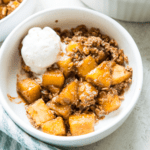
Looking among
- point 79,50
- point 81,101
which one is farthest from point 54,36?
point 81,101

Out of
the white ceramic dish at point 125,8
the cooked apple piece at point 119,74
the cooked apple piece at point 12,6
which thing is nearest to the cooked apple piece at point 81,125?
the cooked apple piece at point 119,74

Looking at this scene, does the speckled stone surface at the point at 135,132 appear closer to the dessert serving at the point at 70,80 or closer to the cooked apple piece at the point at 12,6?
the dessert serving at the point at 70,80

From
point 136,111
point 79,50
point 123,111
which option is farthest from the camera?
point 136,111

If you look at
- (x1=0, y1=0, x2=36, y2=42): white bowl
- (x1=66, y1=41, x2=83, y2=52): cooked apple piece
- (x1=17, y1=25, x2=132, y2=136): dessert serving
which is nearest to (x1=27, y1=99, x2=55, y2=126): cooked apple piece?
(x1=17, y1=25, x2=132, y2=136): dessert serving

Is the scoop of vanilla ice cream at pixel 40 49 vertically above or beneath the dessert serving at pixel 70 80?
above

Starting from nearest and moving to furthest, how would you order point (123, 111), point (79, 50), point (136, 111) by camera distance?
point (123, 111) < point (79, 50) < point (136, 111)

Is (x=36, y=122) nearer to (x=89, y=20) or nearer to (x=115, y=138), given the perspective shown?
(x=115, y=138)

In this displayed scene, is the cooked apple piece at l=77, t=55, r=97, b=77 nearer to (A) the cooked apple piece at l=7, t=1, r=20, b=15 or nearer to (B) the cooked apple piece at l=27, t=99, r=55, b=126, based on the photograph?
(B) the cooked apple piece at l=27, t=99, r=55, b=126
